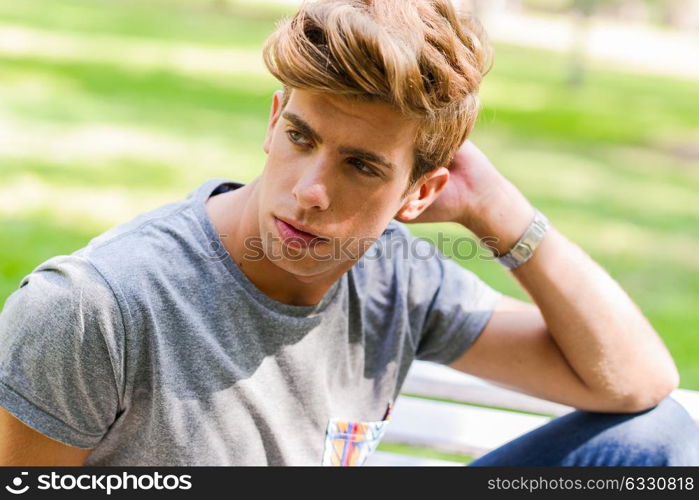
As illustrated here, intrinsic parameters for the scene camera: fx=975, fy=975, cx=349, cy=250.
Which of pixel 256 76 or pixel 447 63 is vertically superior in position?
pixel 447 63

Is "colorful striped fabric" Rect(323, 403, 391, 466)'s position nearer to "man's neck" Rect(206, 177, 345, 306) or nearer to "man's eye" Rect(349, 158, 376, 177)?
"man's neck" Rect(206, 177, 345, 306)

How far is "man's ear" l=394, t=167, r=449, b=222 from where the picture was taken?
99.7 inches

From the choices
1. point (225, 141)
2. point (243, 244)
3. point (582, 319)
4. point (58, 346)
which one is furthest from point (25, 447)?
point (225, 141)

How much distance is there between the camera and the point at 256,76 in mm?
13961

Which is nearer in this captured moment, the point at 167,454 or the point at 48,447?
the point at 48,447

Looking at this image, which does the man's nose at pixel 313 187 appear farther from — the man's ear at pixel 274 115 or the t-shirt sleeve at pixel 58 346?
the t-shirt sleeve at pixel 58 346

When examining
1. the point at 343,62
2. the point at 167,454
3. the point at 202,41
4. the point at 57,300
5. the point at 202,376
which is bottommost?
the point at 202,41

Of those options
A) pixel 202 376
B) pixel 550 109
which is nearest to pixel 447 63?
pixel 202 376

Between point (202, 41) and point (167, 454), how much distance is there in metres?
15.0

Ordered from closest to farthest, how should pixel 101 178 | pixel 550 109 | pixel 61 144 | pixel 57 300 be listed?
pixel 57 300, pixel 101 178, pixel 61 144, pixel 550 109

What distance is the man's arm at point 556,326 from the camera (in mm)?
2727

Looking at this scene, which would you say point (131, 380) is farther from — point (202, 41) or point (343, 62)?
point (202, 41)

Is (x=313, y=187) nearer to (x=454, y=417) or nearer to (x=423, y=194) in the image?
(x=423, y=194)

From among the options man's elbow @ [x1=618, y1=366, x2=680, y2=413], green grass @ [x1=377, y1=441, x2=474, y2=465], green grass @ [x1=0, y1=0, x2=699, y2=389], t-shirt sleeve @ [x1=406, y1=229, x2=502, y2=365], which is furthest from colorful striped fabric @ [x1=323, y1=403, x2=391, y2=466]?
green grass @ [x1=377, y1=441, x2=474, y2=465]
